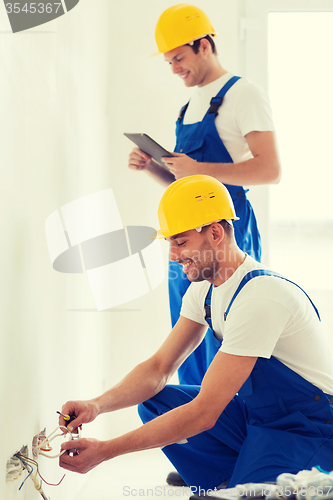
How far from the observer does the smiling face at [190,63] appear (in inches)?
64.5

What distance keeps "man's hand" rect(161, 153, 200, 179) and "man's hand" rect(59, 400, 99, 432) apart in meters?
0.75

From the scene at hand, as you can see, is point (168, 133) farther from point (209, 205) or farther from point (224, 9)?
point (209, 205)

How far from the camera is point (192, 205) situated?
1.25 metres

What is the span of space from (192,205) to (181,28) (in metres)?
0.72

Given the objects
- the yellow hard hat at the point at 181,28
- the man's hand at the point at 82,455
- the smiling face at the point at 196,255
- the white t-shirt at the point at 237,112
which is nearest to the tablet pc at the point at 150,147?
the white t-shirt at the point at 237,112

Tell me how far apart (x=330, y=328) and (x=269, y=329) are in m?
1.42

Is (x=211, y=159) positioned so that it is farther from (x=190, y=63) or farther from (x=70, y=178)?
(x=70, y=178)

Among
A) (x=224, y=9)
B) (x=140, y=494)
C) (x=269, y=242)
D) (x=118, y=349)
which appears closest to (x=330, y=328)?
(x=269, y=242)

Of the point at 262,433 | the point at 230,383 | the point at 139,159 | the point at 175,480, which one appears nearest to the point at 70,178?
the point at 139,159

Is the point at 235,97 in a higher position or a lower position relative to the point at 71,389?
higher

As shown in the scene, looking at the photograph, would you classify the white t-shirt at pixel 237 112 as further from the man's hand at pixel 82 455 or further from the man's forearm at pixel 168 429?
the man's hand at pixel 82 455

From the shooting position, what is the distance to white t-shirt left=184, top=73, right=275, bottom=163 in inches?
61.7

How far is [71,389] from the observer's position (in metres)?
1.55

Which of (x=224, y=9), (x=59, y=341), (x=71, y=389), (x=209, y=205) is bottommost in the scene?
(x=71, y=389)
